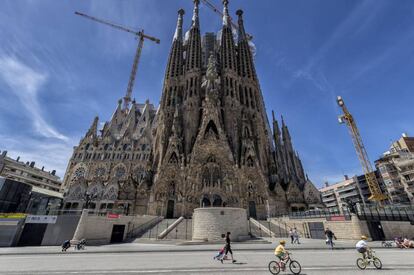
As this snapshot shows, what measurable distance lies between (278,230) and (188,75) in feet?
133

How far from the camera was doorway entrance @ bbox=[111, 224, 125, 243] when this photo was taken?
19812mm

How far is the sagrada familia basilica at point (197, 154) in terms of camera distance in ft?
113

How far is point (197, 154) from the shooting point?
3697cm

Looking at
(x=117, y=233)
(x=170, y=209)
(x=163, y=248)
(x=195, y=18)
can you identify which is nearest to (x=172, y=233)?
(x=117, y=233)

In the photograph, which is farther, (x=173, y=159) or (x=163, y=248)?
(x=173, y=159)

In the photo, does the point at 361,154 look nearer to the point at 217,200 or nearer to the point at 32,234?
the point at 217,200

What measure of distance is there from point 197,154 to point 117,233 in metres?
19.7

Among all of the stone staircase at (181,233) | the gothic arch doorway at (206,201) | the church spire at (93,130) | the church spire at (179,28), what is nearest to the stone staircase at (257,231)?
the stone staircase at (181,233)

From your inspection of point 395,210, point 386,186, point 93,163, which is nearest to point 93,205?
point 93,163

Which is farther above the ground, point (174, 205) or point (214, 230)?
point (174, 205)

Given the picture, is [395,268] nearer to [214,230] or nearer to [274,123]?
[214,230]

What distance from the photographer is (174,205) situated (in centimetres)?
3303

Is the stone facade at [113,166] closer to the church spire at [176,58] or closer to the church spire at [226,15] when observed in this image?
the church spire at [176,58]

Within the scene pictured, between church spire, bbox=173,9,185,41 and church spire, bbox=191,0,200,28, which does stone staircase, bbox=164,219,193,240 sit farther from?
church spire, bbox=191,0,200,28
